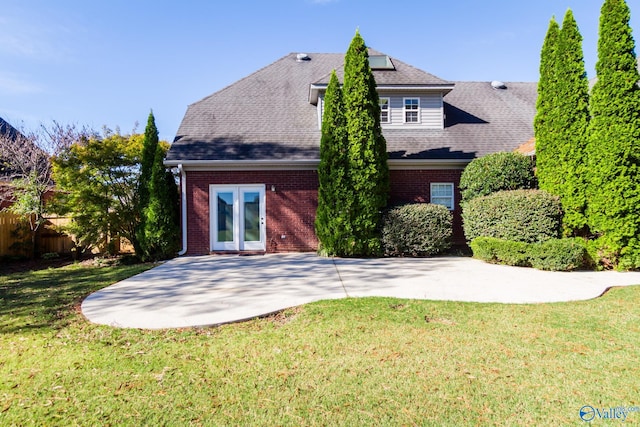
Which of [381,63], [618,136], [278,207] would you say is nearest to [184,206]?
[278,207]

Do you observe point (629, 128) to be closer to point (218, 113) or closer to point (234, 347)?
point (234, 347)

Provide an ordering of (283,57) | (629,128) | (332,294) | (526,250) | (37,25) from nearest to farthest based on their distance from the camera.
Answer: (332,294), (629,128), (526,250), (37,25), (283,57)

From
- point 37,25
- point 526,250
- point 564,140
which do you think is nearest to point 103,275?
point 37,25

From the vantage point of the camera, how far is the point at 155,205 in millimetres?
10211

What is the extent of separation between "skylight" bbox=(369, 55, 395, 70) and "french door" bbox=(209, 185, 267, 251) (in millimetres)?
6641

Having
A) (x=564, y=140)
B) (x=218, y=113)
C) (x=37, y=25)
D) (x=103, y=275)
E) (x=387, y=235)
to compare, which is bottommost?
(x=103, y=275)

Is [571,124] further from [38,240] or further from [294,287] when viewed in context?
[38,240]

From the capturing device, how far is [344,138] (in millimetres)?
10094


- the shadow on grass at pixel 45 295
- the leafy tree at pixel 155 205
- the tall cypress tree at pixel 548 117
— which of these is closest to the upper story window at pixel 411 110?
the tall cypress tree at pixel 548 117

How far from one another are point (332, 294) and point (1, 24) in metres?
11.4

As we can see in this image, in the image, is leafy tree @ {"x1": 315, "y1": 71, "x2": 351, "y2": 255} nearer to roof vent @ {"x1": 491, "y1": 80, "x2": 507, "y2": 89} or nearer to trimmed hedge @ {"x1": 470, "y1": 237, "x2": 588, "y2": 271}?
trimmed hedge @ {"x1": 470, "y1": 237, "x2": 588, "y2": 271}

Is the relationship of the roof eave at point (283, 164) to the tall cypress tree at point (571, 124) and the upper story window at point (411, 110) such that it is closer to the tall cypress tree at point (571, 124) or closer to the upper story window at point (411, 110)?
the upper story window at point (411, 110)

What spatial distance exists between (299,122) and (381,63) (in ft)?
13.3

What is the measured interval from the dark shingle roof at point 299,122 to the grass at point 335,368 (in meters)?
7.57
